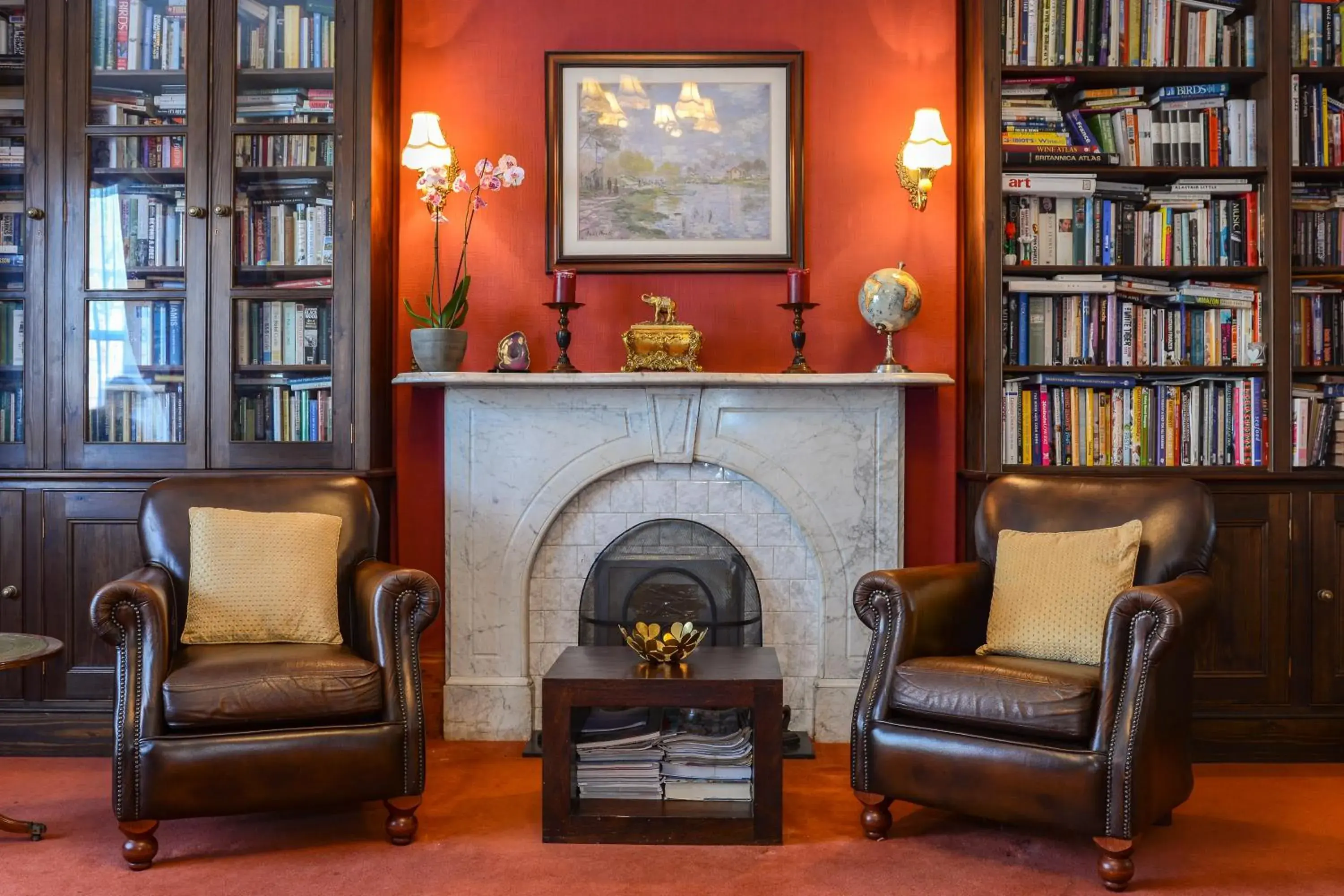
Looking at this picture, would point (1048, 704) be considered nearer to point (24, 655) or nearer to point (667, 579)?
point (667, 579)

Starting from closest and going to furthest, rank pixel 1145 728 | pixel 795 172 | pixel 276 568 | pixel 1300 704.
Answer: pixel 1145 728
pixel 276 568
pixel 1300 704
pixel 795 172

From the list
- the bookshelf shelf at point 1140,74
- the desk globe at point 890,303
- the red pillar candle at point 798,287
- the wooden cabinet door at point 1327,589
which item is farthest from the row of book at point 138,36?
the wooden cabinet door at point 1327,589

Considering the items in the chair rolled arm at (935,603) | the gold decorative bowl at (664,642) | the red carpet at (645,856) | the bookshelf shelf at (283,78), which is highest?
the bookshelf shelf at (283,78)

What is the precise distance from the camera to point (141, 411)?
3592 mm

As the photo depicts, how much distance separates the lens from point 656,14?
151 inches

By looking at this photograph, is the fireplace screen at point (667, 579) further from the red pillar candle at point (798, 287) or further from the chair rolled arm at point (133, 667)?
the chair rolled arm at point (133, 667)

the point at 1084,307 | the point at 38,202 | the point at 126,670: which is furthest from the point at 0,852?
the point at 1084,307

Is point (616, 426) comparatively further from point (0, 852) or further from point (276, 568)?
point (0, 852)

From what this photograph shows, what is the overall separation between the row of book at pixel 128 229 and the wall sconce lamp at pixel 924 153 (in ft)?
7.78

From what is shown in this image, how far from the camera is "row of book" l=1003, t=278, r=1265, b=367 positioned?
3.64 metres

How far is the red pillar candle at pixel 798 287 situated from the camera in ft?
11.8

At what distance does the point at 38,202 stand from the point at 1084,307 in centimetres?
342

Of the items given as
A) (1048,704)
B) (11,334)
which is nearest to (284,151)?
(11,334)

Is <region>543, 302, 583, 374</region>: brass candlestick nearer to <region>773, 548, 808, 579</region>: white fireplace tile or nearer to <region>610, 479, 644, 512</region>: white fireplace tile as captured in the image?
<region>610, 479, 644, 512</region>: white fireplace tile
